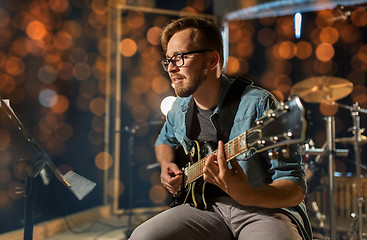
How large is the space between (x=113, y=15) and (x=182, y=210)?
14.1 feet

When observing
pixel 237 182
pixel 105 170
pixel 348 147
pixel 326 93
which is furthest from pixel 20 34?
pixel 348 147

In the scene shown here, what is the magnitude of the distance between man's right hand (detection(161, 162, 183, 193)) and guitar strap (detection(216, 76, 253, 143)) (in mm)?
332

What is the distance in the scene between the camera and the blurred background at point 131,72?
12.7 feet

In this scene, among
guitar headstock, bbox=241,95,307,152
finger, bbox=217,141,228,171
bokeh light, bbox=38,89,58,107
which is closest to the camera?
guitar headstock, bbox=241,95,307,152

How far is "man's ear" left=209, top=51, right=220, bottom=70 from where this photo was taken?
194cm

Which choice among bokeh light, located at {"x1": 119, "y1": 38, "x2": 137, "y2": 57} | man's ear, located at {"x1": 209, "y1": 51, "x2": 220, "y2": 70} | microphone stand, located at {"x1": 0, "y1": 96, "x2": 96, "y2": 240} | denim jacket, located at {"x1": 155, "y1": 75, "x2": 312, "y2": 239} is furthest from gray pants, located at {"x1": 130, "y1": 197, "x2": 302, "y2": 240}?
bokeh light, located at {"x1": 119, "y1": 38, "x2": 137, "y2": 57}

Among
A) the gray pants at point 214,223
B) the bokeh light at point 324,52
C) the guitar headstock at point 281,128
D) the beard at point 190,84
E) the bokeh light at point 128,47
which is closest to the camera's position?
the guitar headstock at point 281,128

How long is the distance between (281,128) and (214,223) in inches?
24.8

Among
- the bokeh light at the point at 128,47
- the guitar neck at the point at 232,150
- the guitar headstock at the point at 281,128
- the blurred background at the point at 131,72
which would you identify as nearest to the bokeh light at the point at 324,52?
the blurred background at the point at 131,72

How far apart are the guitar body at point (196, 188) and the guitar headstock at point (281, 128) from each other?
15.2 inches

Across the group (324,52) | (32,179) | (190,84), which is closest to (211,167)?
(190,84)

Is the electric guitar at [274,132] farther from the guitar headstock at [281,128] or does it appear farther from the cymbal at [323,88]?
the cymbal at [323,88]

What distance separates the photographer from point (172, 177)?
199cm

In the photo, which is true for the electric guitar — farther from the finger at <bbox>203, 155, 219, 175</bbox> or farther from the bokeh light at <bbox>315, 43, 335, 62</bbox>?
the bokeh light at <bbox>315, 43, 335, 62</bbox>
